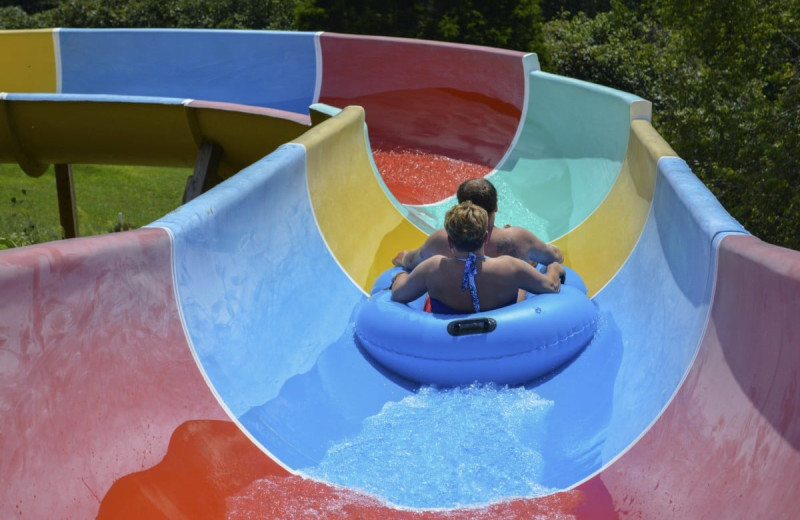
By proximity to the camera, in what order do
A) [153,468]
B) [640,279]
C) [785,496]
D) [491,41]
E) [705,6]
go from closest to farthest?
A: [785,496] → [153,468] → [640,279] → [705,6] → [491,41]

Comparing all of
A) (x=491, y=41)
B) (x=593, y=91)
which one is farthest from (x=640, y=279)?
(x=491, y=41)

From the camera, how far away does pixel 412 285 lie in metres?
3.59

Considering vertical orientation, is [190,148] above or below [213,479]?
below

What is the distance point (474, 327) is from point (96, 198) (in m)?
12.9

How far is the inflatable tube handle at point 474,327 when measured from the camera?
10.9 ft

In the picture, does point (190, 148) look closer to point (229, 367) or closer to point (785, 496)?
point (229, 367)

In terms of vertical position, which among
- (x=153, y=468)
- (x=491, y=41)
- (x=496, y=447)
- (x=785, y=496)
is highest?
(x=785, y=496)

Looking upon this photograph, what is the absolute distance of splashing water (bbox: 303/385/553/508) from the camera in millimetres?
2682

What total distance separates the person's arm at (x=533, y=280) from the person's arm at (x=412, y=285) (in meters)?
0.34

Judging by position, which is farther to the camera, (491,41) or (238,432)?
(491,41)

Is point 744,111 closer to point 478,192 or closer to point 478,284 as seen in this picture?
point 478,192

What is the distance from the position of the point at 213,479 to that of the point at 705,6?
281 inches

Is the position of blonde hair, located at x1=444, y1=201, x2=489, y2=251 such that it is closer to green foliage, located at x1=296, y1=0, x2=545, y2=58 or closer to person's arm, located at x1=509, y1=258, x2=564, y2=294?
person's arm, located at x1=509, y1=258, x2=564, y2=294

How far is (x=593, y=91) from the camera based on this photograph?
6.07 m
